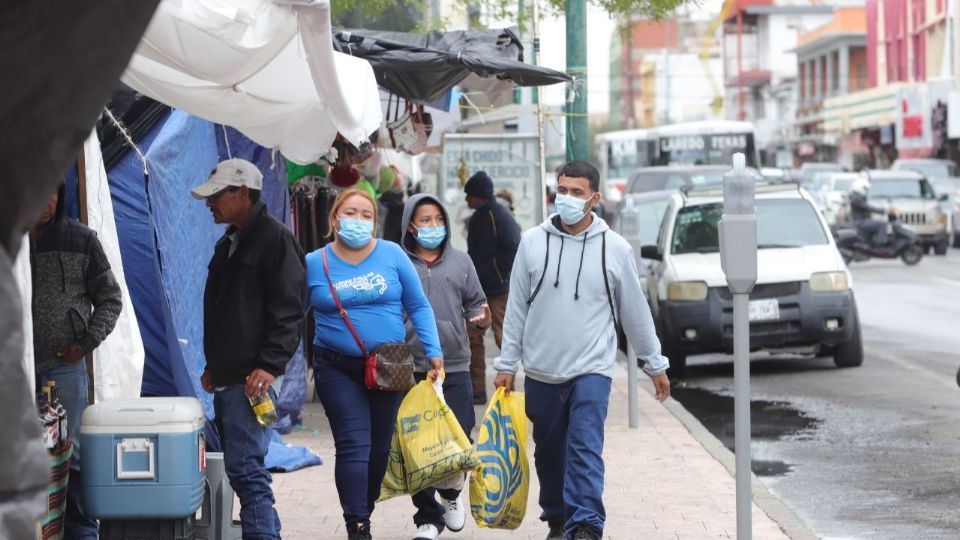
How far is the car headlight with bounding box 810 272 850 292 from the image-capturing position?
15945 mm

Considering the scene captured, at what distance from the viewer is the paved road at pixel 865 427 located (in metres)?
9.16

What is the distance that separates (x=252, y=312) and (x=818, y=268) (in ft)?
32.5

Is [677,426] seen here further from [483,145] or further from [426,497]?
[483,145]

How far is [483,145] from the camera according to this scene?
22547 millimetres

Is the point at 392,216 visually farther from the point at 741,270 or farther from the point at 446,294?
the point at 741,270

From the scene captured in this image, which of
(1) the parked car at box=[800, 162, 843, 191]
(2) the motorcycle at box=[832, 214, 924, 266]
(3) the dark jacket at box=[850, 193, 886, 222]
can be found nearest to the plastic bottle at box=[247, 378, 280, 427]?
(2) the motorcycle at box=[832, 214, 924, 266]

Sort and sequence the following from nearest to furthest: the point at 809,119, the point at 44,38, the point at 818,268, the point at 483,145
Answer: the point at 44,38
the point at 818,268
the point at 483,145
the point at 809,119

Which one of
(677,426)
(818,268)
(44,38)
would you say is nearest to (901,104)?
(818,268)

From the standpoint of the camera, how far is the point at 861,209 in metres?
33.8

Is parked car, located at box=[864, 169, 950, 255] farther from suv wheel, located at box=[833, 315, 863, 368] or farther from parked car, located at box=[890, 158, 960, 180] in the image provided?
suv wheel, located at box=[833, 315, 863, 368]

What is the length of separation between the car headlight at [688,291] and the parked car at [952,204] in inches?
1017

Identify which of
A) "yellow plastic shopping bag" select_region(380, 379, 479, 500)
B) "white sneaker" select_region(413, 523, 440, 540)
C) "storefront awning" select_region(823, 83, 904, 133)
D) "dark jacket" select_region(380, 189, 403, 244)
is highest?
"storefront awning" select_region(823, 83, 904, 133)

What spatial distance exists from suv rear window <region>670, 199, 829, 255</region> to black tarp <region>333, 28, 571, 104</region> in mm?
5807

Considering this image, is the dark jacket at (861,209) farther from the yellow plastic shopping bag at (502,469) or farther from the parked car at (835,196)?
the yellow plastic shopping bag at (502,469)
